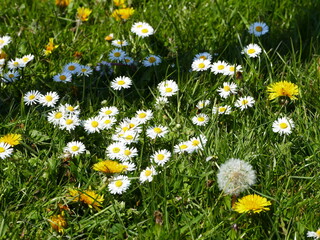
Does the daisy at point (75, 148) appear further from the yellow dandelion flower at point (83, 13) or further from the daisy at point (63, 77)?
the yellow dandelion flower at point (83, 13)

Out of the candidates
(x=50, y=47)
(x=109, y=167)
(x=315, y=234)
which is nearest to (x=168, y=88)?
(x=109, y=167)

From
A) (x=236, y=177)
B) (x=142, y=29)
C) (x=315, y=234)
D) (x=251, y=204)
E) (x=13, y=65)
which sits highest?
(x=142, y=29)

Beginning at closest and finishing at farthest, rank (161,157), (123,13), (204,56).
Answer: (161,157) → (204,56) → (123,13)

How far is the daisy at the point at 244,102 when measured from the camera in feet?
9.30

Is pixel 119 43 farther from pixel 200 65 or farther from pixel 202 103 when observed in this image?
pixel 202 103

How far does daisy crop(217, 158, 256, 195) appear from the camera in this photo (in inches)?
89.2

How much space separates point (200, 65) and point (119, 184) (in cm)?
97

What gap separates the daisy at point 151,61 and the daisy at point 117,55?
0.12 metres

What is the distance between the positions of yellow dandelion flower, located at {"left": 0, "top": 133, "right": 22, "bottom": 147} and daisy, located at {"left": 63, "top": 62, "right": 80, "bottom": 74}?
556mm

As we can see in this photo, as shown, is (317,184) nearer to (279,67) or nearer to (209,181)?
(209,181)

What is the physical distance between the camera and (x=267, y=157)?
8.28ft

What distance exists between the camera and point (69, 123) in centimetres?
274

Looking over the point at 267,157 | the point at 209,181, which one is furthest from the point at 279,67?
the point at 209,181

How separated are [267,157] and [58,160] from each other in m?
0.88
